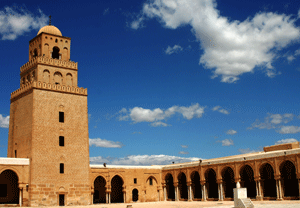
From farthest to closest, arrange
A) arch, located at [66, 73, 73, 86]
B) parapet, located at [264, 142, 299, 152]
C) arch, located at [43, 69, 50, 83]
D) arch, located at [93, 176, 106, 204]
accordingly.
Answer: arch, located at [93, 176, 106, 204], arch, located at [66, 73, 73, 86], arch, located at [43, 69, 50, 83], parapet, located at [264, 142, 299, 152]

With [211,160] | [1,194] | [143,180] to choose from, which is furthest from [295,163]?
[1,194]

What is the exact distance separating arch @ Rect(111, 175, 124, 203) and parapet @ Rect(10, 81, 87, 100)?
10807mm

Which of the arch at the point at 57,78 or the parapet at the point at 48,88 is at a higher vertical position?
the arch at the point at 57,78

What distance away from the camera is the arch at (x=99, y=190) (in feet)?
126

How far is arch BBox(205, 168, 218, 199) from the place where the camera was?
3753 cm

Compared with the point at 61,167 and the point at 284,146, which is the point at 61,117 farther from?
the point at 284,146

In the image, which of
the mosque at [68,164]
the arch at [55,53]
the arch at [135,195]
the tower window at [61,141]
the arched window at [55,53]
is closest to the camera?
the mosque at [68,164]

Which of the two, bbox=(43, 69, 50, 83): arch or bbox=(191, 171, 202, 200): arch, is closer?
bbox=(43, 69, 50, 83): arch

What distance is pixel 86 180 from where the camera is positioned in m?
34.2

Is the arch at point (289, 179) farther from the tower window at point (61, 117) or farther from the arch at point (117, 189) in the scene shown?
the tower window at point (61, 117)

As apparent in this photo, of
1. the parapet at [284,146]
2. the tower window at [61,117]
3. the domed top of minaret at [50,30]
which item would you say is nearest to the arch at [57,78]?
the tower window at [61,117]

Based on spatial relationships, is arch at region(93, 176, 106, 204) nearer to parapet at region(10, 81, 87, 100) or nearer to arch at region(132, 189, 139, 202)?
arch at region(132, 189, 139, 202)

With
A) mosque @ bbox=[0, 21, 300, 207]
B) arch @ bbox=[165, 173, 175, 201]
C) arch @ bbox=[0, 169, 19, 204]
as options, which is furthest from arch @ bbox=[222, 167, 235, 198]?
arch @ bbox=[0, 169, 19, 204]

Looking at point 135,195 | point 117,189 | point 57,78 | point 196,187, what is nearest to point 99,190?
point 117,189
